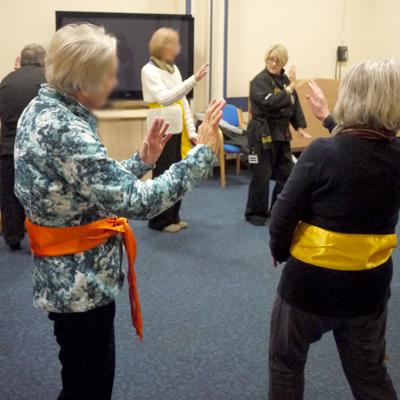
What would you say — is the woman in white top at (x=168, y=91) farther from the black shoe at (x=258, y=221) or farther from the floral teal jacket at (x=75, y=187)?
the floral teal jacket at (x=75, y=187)

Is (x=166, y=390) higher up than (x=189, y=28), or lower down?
lower down

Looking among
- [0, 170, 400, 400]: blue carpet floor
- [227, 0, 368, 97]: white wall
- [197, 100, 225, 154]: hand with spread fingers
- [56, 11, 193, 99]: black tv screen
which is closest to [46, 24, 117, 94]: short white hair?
[197, 100, 225, 154]: hand with spread fingers

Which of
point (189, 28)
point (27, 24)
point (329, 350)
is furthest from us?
point (189, 28)

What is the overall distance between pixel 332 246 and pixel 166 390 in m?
0.98

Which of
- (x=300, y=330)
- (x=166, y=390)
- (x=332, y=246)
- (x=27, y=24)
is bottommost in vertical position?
(x=166, y=390)

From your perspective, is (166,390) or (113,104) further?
(166,390)

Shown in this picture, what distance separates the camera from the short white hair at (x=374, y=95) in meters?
1.29

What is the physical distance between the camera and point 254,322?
8.29 ft

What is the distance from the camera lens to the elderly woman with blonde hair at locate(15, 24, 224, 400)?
45.3 inches

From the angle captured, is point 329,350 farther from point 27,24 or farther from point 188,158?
point 27,24

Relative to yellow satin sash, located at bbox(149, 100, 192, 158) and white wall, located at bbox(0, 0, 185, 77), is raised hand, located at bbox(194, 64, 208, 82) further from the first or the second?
white wall, located at bbox(0, 0, 185, 77)

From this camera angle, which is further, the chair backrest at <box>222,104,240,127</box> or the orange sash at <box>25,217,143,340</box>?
the chair backrest at <box>222,104,240,127</box>

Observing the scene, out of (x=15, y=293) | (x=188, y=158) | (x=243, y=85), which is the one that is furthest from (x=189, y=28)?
(x=188, y=158)

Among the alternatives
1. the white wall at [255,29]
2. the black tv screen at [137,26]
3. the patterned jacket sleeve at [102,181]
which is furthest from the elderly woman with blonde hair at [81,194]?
the white wall at [255,29]
